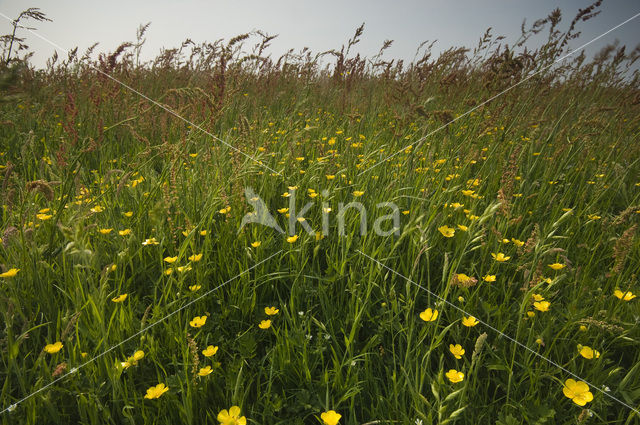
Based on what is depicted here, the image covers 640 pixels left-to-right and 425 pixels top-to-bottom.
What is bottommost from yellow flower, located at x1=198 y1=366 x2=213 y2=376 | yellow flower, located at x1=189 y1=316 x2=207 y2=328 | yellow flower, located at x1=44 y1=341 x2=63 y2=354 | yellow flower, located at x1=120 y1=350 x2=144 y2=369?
yellow flower, located at x1=198 y1=366 x2=213 y2=376

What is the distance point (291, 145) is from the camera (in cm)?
221

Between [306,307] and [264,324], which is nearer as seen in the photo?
[264,324]

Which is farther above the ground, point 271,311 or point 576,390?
point 271,311

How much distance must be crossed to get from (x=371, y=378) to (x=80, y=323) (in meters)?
1.02

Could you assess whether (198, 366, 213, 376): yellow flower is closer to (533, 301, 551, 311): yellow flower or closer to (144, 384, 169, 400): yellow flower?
(144, 384, 169, 400): yellow flower

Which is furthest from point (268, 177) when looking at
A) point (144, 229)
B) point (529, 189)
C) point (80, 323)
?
point (529, 189)

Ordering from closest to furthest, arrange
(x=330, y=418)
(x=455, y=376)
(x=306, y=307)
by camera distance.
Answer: (x=330, y=418), (x=455, y=376), (x=306, y=307)

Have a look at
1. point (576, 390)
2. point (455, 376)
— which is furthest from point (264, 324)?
point (576, 390)

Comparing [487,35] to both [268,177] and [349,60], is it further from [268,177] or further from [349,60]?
[268,177]

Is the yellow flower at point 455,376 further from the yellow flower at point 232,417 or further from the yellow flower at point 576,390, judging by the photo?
the yellow flower at point 232,417

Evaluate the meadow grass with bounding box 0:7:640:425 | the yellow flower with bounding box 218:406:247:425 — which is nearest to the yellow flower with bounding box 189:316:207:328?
the meadow grass with bounding box 0:7:640:425

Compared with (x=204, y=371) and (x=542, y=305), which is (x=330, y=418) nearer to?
(x=204, y=371)

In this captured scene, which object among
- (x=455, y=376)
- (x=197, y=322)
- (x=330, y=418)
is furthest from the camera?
(x=197, y=322)

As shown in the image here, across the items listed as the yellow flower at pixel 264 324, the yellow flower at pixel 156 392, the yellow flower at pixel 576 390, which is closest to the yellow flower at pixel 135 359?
the yellow flower at pixel 156 392
